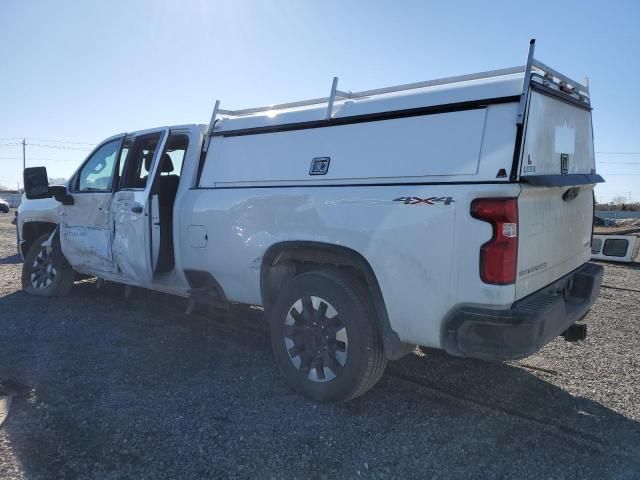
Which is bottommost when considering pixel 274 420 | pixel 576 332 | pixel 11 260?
pixel 11 260

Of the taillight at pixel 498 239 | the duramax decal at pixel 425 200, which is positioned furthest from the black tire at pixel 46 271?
the taillight at pixel 498 239

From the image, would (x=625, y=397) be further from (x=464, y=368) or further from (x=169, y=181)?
(x=169, y=181)

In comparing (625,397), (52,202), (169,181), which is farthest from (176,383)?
(52,202)

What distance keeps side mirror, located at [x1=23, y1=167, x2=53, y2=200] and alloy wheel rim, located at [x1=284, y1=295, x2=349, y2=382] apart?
3965 mm

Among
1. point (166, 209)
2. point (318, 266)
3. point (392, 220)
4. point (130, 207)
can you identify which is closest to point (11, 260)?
point (130, 207)

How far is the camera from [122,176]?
18.6 ft

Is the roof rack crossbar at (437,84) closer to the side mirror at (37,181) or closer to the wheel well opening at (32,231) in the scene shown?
the side mirror at (37,181)

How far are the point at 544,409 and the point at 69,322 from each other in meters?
4.90

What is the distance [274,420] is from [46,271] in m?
4.83

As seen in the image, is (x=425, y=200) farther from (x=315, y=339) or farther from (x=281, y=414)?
(x=281, y=414)

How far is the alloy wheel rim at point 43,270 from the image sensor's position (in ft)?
22.3

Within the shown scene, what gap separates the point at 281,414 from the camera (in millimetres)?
3592

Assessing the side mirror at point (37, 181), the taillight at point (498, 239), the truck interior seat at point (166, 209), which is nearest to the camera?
the taillight at point (498, 239)

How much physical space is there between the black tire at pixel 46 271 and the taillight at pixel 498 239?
5.64 m
